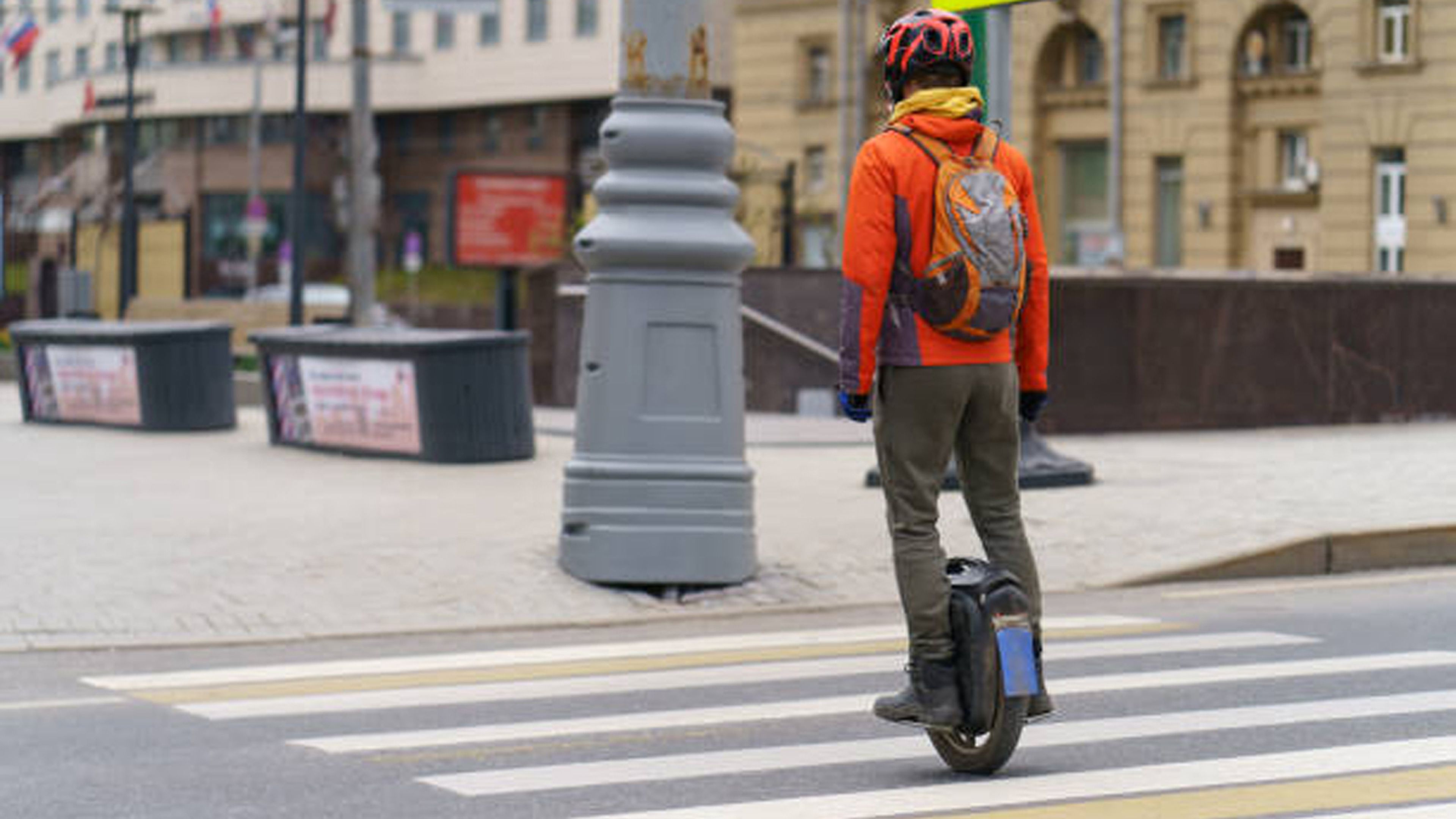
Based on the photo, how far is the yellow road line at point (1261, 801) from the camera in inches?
243

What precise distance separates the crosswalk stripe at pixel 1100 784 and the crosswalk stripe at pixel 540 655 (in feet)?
9.33

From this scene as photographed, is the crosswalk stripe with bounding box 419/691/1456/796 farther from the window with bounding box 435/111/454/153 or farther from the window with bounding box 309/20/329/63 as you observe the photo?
the window with bounding box 309/20/329/63

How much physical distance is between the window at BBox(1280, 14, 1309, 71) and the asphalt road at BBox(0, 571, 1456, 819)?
1604 inches

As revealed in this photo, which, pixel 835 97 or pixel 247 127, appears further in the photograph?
pixel 247 127

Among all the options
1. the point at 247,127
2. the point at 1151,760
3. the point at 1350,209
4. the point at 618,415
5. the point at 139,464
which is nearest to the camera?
the point at 1151,760

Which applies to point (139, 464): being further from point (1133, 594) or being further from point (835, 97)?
point (835, 97)

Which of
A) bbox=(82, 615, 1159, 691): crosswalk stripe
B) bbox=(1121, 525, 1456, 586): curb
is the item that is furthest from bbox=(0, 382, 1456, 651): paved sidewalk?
bbox=(82, 615, 1159, 691): crosswalk stripe

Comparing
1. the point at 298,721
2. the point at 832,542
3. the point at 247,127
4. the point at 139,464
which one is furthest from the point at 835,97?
the point at 298,721

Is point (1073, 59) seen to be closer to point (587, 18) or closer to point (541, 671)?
point (587, 18)

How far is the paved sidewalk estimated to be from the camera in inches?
412

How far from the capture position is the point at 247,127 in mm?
Result: 87312

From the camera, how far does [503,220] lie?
98.3ft

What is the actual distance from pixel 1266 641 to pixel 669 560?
254 cm

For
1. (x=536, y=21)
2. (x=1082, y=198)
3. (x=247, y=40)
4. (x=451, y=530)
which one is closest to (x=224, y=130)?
(x=247, y=40)
